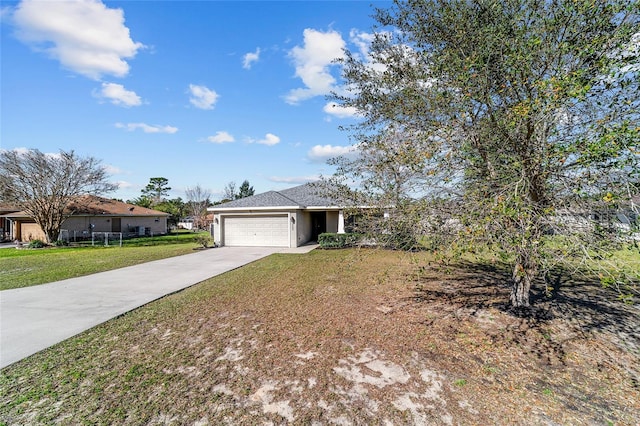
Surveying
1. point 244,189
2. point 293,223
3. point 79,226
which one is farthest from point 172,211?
point 293,223

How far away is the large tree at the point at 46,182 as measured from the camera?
61.1 ft

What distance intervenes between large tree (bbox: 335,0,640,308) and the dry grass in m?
1.43

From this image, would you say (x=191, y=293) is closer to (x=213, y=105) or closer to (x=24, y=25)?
(x=24, y=25)

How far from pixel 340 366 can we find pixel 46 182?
83.6 feet

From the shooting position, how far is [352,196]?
561cm

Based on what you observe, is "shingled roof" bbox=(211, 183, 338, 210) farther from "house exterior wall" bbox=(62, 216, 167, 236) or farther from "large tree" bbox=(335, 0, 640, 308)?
"house exterior wall" bbox=(62, 216, 167, 236)

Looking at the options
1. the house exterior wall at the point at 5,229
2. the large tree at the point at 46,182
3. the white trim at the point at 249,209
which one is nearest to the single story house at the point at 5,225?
the house exterior wall at the point at 5,229

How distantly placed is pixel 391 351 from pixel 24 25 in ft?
39.1

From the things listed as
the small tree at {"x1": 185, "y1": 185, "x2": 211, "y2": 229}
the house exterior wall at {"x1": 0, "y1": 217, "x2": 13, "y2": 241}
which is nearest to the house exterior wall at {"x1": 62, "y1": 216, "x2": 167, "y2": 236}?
the house exterior wall at {"x1": 0, "y1": 217, "x2": 13, "y2": 241}

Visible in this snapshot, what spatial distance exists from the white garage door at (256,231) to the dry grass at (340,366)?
424 inches

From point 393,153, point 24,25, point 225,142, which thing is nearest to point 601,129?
point 393,153

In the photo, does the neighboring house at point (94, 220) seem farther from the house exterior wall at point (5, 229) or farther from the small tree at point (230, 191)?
the small tree at point (230, 191)

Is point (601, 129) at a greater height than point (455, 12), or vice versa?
point (455, 12)

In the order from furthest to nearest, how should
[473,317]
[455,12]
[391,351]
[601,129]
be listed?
[473,317], [455,12], [391,351], [601,129]
